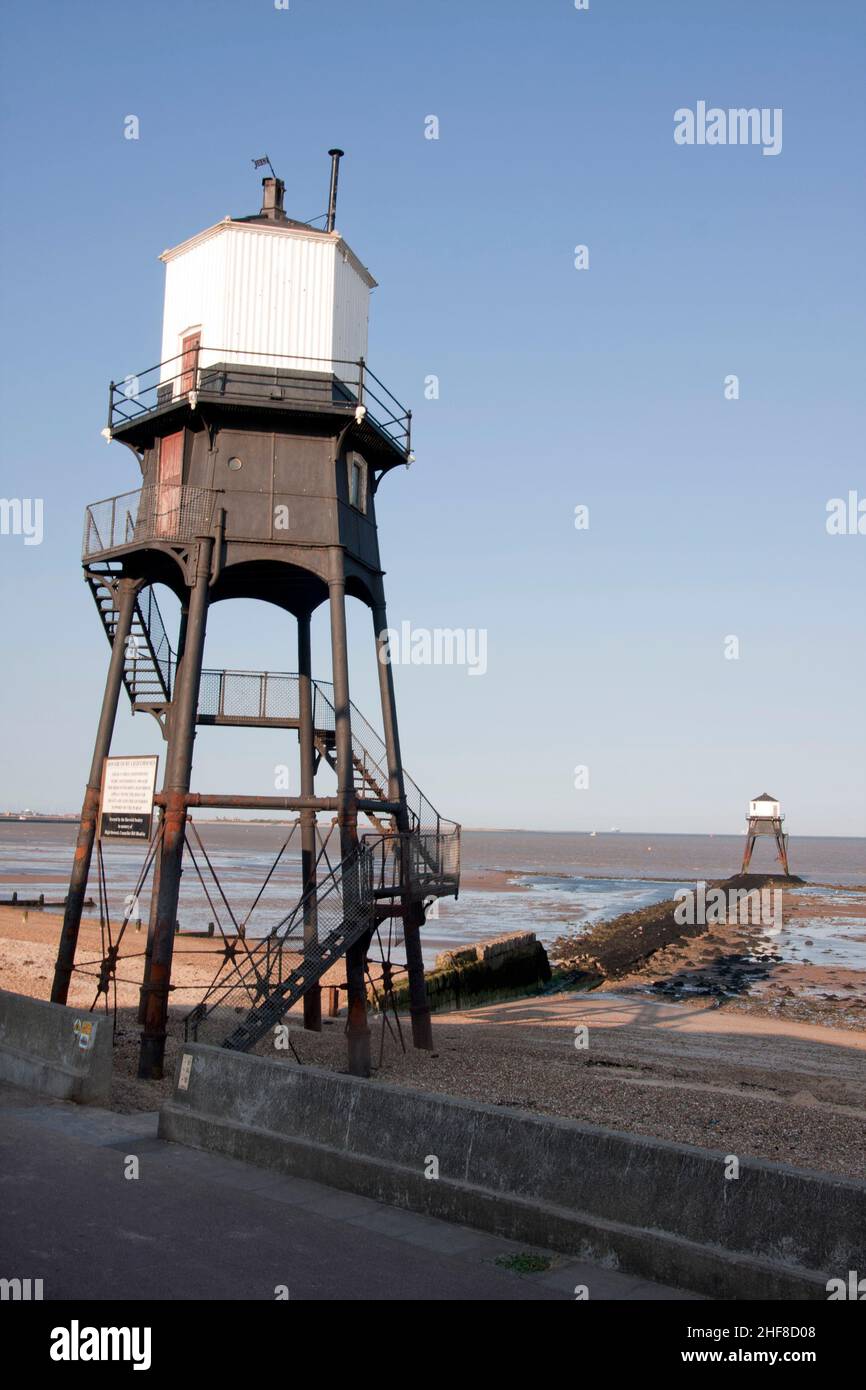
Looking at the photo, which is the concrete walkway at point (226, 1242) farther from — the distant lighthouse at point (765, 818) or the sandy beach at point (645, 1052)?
the distant lighthouse at point (765, 818)

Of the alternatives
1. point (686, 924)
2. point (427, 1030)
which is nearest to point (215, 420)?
point (427, 1030)

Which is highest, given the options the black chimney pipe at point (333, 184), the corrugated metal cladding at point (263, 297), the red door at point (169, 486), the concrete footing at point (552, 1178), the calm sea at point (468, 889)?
the black chimney pipe at point (333, 184)

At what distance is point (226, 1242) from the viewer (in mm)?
7449

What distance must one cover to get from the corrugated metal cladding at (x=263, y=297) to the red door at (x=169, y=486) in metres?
1.28

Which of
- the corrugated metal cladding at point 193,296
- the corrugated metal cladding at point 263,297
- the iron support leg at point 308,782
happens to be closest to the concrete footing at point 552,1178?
the iron support leg at point 308,782

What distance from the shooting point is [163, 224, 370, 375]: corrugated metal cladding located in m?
19.3

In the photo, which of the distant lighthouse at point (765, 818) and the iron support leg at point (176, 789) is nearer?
the iron support leg at point (176, 789)

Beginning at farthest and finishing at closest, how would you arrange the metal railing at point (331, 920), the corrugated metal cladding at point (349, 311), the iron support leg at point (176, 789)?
1. the corrugated metal cladding at point (349, 311)
2. the iron support leg at point (176, 789)
3. the metal railing at point (331, 920)

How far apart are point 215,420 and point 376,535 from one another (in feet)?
11.9

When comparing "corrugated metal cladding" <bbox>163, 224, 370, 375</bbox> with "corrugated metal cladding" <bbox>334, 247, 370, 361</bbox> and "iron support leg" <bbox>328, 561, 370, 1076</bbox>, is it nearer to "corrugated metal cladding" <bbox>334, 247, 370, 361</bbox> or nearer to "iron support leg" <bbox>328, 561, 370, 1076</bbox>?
"corrugated metal cladding" <bbox>334, 247, 370, 361</bbox>

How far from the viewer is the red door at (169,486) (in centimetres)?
1856

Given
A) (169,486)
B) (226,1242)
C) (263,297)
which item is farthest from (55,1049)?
(263,297)
